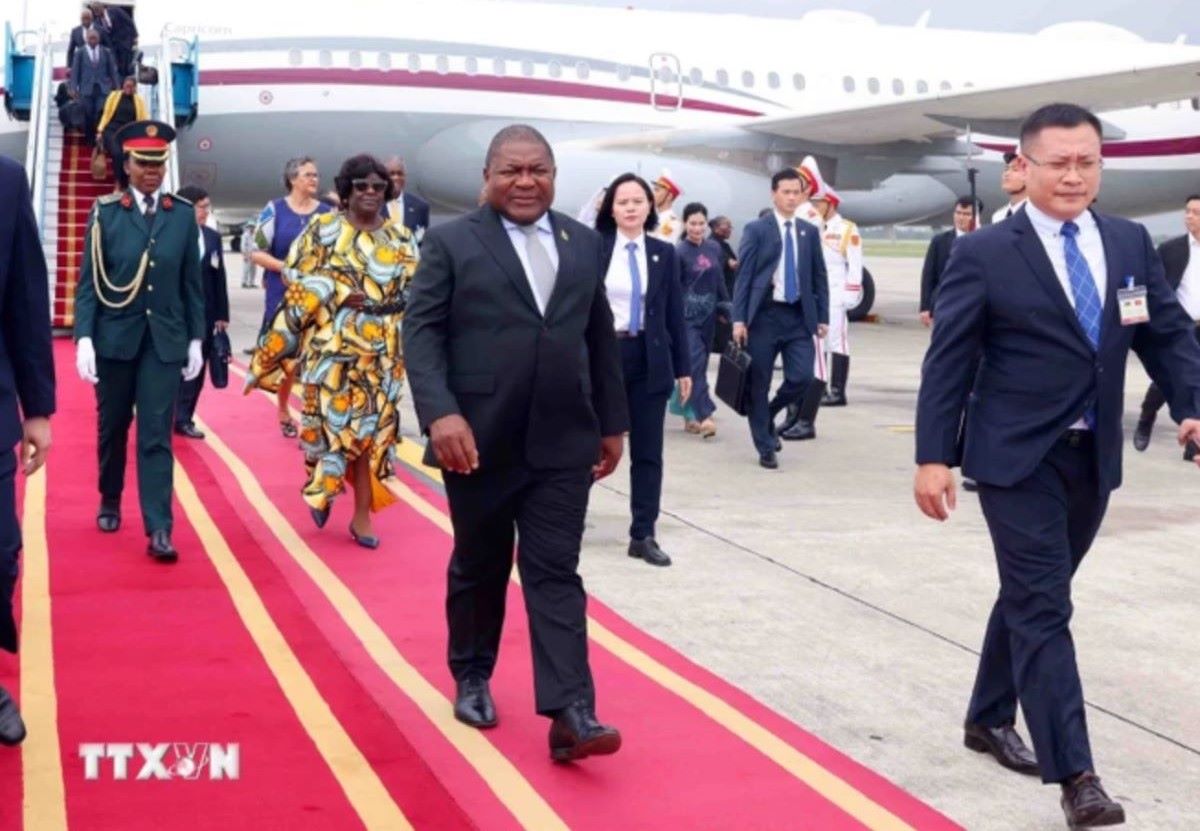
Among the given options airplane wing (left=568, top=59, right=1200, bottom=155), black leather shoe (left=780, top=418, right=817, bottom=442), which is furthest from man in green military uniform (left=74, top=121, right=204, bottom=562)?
airplane wing (left=568, top=59, right=1200, bottom=155)

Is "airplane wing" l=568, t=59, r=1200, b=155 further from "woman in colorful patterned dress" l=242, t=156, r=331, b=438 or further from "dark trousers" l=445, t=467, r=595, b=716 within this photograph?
"dark trousers" l=445, t=467, r=595, b=716

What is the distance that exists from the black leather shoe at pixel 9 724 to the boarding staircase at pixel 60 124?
567 inches

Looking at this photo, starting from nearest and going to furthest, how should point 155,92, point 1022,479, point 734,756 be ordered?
1. point 1022,479
2. point 734,756
3. point 155,92

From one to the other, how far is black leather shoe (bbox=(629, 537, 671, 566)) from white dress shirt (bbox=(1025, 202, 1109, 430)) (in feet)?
11.9

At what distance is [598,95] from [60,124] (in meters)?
6.71

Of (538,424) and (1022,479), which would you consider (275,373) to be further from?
(1022,479)

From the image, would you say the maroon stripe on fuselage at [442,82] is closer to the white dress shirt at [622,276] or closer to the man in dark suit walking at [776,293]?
the man in dark suit walking at [776,293]

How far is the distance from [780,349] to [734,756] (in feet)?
22.4

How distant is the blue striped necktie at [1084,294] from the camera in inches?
202

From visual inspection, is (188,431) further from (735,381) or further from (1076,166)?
(1076,166)

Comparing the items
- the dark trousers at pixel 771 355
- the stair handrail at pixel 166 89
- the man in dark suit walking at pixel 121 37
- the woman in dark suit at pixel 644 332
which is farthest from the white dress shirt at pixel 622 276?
the man in dark suit walking at pixel 121 37

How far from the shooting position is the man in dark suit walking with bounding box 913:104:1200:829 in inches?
199

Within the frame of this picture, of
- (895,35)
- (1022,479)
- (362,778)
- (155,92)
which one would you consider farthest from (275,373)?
(895,35)

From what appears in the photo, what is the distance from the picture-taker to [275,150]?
2192 cm
